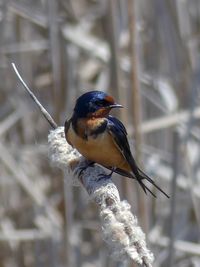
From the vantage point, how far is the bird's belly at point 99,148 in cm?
125

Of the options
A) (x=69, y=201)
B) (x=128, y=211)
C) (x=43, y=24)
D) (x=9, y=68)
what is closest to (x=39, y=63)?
(x=9, y=68)

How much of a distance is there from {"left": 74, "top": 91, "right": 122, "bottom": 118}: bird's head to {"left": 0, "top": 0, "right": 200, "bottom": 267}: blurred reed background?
0.74m

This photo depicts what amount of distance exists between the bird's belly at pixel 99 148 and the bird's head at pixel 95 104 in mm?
42

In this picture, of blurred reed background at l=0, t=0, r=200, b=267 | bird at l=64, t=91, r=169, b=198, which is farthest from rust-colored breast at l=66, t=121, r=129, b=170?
blurred reed background at l=0, t=0, r=200, b=267

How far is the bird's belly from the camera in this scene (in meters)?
1.25

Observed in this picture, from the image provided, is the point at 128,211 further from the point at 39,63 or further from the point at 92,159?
the point at 39,63

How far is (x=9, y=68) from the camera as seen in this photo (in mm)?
2494

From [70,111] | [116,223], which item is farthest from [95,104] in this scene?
[70,111]

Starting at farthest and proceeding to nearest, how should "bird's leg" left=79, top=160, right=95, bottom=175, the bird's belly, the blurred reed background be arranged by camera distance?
the blurred reed background → the bird's belly → "bird's leg" left=79, top=160, right=95, bottom=175

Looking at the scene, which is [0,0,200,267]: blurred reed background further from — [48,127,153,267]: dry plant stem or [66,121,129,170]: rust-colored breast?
[48,127,153,267]: dry plant stem

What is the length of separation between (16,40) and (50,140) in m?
1.38

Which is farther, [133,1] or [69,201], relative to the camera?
[69,201]

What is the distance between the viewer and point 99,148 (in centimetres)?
128

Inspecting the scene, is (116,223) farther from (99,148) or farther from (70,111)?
(70,111)
